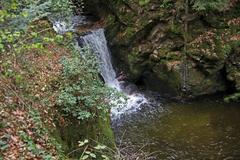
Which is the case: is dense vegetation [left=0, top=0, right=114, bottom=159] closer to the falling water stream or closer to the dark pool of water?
the falling water stream

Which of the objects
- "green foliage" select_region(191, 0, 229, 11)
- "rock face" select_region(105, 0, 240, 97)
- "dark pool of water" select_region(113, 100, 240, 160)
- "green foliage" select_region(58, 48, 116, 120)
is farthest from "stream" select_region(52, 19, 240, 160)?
"green foliage" select_region(191, 0, 229, 11)

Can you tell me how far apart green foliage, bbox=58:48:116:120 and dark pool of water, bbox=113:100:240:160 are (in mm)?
3584

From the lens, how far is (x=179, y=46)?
1598cm

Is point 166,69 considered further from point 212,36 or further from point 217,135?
point 217,135

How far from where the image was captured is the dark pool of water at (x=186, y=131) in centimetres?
1166

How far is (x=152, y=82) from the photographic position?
53.8 feet

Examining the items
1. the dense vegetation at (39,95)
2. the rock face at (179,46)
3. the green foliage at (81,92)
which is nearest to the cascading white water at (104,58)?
the rock face at (179,46)

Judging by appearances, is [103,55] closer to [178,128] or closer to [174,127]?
[174,127]

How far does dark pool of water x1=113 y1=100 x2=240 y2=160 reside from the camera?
11.7 metres

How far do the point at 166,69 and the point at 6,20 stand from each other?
9.28 metres

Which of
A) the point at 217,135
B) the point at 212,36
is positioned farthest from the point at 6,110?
the point at 212,36

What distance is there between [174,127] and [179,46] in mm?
4201

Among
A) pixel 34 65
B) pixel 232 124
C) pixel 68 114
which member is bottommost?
pixel 232 124

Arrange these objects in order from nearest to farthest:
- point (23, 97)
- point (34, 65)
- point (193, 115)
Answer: point (23, 97) < point (34, 65) < point (193, 115)
